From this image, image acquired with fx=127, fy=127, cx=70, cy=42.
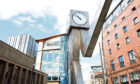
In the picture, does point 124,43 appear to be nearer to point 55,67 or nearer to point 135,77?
point 135,77

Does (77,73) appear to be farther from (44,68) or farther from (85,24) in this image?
(44,68)

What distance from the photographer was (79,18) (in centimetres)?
1226

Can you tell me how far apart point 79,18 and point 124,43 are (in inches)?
700

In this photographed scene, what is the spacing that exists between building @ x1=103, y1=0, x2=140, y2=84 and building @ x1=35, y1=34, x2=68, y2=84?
17.1 m

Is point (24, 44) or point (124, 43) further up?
point (24, 44)

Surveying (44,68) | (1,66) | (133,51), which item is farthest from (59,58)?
(1,66)

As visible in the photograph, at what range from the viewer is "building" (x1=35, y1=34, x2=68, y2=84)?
44125mm

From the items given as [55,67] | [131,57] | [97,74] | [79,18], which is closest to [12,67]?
[79,18]

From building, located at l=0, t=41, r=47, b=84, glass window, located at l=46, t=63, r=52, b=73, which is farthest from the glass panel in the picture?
building, located at l=0, t=41, r=47, b=84

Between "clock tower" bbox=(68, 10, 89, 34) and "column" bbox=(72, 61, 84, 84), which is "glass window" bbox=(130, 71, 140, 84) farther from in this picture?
"clock tower" bbox=(68, 10, 89, 34)

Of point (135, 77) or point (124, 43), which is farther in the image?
point (124, 43)

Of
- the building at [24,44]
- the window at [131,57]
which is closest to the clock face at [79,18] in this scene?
the window at [131,57]

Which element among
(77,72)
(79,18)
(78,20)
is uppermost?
(79,18)

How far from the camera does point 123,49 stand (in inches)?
1048
